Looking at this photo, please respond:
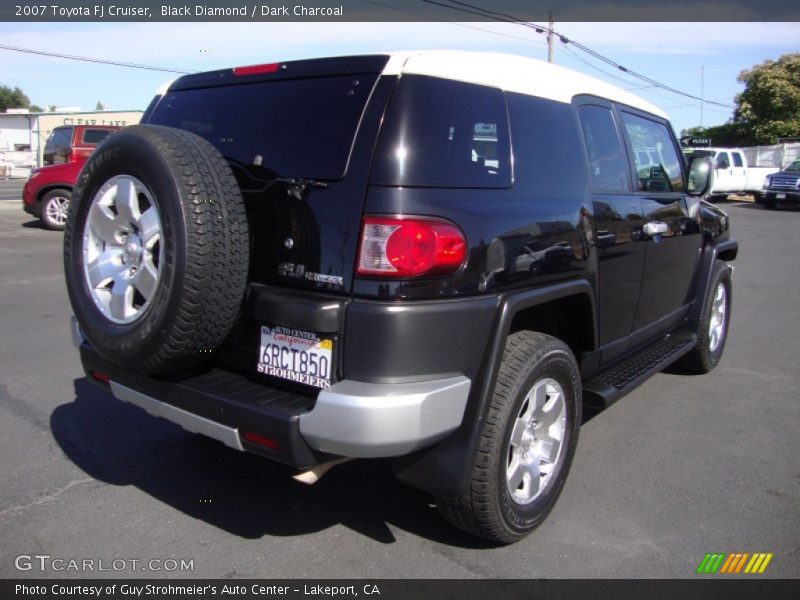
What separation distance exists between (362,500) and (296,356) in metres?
1.15

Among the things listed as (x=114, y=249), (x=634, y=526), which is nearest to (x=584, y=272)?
(x=634, y=526)

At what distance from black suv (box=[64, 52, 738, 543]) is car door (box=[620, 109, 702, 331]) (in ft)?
3.31

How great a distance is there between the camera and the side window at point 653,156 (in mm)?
4281

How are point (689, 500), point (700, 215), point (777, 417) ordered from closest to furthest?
1. point (689, 500)
2. point (777, 417)
3. point (700, 215)

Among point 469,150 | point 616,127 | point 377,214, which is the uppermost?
point 616,127

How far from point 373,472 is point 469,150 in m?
1.85

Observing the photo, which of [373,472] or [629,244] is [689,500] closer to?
[629,244]

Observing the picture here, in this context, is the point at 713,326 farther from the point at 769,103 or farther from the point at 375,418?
the point at 769,103

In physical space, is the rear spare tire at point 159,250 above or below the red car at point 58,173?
below

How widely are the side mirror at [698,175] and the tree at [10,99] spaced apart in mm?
85990

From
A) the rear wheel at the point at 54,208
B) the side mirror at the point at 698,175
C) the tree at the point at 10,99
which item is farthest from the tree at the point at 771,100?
the tree at the point at 10,99

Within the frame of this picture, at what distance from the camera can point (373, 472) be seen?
12.3 feet

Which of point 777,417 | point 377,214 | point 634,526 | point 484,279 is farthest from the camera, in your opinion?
point 777,417

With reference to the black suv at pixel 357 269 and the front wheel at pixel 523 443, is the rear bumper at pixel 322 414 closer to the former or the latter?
the black suv at pixel 357 269
